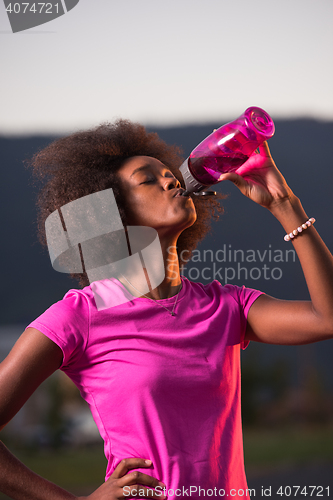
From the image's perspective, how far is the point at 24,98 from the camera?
1.30 meters

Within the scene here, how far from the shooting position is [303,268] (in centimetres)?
73

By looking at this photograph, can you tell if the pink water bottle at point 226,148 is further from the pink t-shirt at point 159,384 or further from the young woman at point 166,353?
the pink t-shirt at point 159,384

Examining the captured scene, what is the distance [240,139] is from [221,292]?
30 centimetres

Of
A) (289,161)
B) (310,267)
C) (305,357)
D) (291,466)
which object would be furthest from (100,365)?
(291,466)

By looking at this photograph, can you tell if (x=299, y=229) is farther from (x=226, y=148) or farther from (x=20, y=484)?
(x=20, y=484)

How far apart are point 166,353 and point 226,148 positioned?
39 centimetres

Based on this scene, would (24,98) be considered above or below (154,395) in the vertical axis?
above

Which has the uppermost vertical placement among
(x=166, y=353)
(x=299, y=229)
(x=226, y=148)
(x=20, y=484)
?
(x=226, y=148)

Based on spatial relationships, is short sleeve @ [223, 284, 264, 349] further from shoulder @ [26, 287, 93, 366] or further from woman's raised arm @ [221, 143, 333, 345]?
shoulder @ [26, 287, 93, 366]

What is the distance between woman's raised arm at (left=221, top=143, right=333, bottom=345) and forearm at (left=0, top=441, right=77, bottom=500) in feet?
1.47

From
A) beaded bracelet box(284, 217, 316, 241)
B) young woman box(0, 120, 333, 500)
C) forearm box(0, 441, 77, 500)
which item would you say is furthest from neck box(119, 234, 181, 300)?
forearm box(0, 441, 77, 500)

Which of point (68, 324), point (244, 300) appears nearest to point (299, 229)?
point (244, 300)

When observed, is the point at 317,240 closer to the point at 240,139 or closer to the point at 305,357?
the point at 240,139

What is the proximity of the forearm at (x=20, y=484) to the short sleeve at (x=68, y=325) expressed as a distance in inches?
6.6
